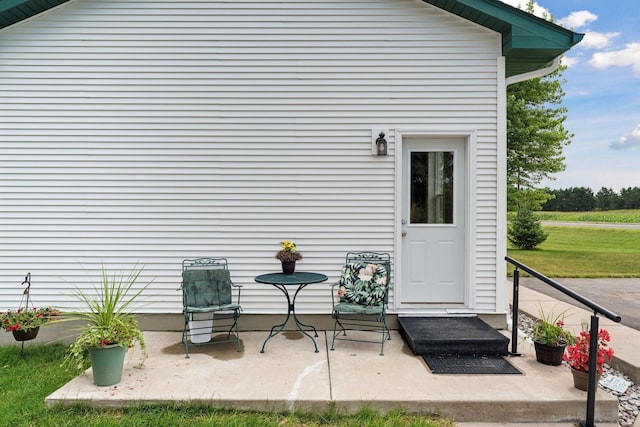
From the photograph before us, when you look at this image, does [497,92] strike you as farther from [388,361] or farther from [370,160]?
[388,361]

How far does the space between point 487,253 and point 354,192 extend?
1.74m

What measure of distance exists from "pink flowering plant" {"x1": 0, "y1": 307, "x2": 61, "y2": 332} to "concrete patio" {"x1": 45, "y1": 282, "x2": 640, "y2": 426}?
3.41 ft

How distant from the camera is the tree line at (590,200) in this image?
106 ft

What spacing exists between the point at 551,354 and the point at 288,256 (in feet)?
8.94

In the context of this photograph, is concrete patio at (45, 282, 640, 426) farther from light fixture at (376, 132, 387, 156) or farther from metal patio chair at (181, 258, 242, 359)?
light fixture at (376, 132, 387, 156)

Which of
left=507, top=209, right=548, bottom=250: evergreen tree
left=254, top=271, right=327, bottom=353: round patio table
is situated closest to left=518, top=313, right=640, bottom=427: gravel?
left=254, top=271, right=327, bottom=353: round patio table

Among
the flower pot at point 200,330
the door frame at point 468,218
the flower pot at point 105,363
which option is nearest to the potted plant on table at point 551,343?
the door frame at point 468,218

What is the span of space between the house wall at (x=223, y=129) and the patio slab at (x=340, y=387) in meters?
1.04

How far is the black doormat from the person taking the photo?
133 inches

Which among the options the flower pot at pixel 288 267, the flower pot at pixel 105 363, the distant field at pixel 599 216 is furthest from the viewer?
the distant field at pixel 599 216

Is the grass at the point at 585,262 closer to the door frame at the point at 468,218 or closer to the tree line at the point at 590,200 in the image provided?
the door frame at the point at 468,218

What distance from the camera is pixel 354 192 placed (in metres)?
4.60

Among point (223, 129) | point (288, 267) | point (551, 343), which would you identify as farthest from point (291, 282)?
point (551, 343)

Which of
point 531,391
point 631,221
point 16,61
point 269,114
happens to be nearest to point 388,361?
point 531,391
